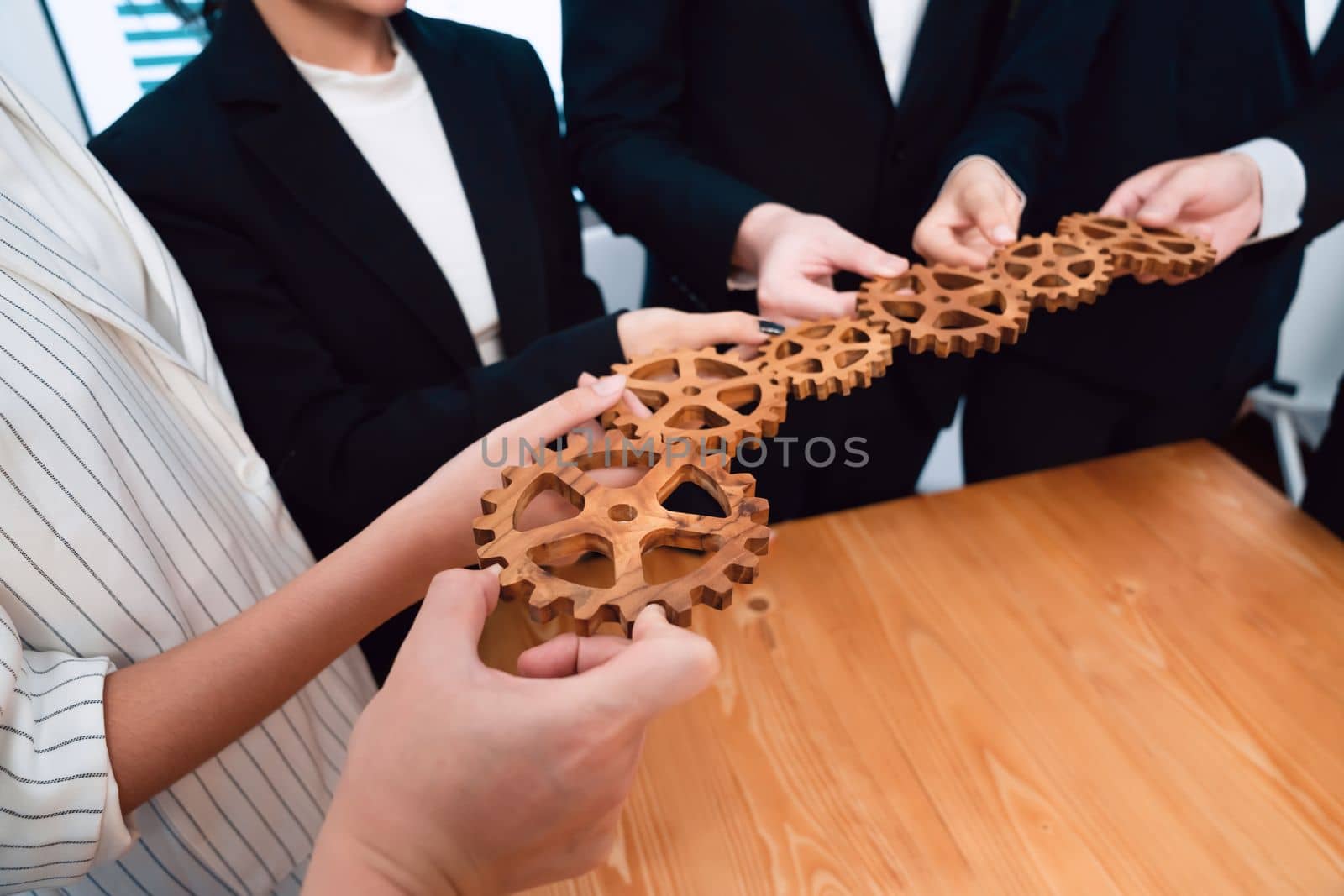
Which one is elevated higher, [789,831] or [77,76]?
[77,76]

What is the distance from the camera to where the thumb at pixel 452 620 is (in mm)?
527

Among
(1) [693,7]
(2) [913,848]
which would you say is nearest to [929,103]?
(1) [693,7]

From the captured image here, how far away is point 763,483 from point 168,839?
989 mm

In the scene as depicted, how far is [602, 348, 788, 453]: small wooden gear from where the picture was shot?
78 centimetres

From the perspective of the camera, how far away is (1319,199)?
1.18 m

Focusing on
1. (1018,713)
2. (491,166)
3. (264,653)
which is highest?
(491,166)

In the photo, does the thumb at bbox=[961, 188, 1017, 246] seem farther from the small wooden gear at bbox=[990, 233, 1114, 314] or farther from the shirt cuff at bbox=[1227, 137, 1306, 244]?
the shirt cuff at bbox=[1227, 137, 1306, 244]

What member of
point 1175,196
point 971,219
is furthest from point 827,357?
point 1175,196

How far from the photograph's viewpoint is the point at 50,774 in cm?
58

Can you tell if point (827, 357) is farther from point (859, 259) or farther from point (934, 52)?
point (934, 52)

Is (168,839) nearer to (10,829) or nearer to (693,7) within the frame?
(10,829)

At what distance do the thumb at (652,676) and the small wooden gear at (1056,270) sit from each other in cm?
74

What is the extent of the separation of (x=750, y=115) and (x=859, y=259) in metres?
0.35

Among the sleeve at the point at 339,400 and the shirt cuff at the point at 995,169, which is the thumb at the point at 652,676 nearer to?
the sleeve at the point at 339,400
